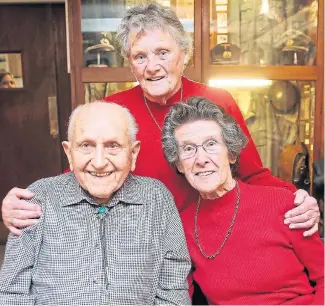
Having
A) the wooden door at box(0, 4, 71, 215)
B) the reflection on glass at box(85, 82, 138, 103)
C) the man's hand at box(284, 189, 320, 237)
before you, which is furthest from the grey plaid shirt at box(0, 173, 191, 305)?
the wooden door at box(0, 4, 71, 215)

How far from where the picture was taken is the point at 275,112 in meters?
3.25

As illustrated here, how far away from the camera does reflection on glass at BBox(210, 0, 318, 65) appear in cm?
302

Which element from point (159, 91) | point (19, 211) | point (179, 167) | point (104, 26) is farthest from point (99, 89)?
point (19, 211)

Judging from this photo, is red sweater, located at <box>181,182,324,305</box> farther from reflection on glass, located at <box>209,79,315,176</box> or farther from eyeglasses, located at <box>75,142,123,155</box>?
reflection on glass, located at <box>209,79,315,176</box>

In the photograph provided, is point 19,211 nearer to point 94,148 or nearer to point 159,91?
point 94,148

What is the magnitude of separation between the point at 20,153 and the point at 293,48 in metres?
2.35

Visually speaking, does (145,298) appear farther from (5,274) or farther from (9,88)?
(9,88)

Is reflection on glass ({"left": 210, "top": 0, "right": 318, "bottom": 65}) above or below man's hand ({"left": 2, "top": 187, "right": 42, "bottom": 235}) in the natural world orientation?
above

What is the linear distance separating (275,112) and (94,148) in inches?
87.2

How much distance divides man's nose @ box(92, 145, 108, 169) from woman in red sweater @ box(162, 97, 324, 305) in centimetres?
24

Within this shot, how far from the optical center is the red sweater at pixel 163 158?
5.23ft

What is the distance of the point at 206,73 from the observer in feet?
9.39

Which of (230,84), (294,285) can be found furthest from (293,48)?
(294,285)

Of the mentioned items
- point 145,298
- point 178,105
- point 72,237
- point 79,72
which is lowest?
point 145,298
